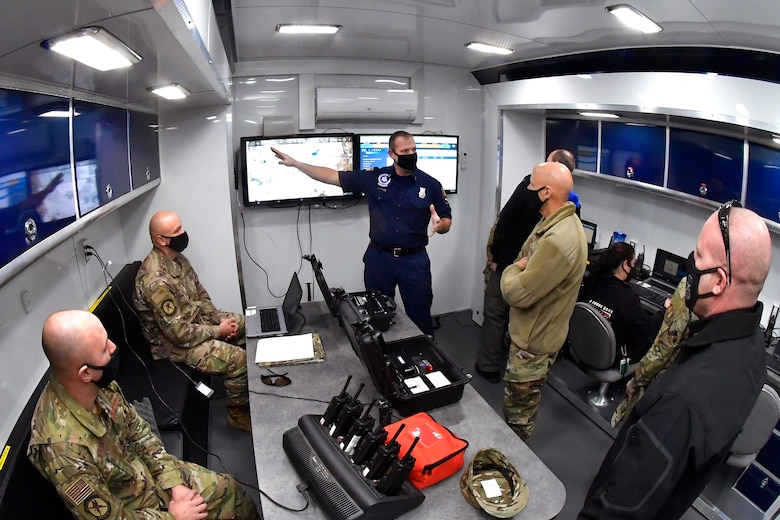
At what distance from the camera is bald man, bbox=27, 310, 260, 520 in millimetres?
1478

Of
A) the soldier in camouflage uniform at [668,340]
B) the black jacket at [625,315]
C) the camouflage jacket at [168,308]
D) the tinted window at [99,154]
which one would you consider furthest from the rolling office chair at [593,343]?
the tinted window at [99,154]

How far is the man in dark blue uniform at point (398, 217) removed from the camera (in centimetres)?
336

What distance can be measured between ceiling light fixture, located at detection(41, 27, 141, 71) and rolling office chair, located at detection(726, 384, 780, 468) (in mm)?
2642

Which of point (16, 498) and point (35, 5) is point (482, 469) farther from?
point (35, 5)

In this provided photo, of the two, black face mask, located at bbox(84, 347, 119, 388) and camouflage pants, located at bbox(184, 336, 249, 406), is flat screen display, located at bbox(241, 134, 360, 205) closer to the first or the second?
camouflage pants, located at bbox(184, 336, 249, 406)

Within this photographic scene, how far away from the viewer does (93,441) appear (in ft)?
5.19

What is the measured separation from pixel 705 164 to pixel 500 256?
1.50m

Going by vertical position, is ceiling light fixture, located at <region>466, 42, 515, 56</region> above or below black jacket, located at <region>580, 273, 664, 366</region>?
above

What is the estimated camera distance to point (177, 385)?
2.67 meters

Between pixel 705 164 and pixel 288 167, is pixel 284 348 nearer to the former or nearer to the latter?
pixel 288 167

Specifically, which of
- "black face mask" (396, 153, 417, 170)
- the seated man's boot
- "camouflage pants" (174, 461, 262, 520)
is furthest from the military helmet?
"black face mask" (396, 153, 417, 170)

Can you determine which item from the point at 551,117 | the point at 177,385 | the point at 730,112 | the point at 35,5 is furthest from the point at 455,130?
the point at 35,5

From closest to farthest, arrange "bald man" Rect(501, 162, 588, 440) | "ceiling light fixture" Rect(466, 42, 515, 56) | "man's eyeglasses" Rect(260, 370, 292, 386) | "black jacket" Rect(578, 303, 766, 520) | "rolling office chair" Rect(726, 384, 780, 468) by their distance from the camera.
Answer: "black jacket" Rect(578, 303, 766, 520) → "rolling office chair" Rect(726, 384, 780, 468) → "man's eyeglasses" Rect(260, 370, 292, 386) → "bald man" Rect(501, 162, 588, 440) → "ceiling light fixture" Rect(466, 42, 515, 56)

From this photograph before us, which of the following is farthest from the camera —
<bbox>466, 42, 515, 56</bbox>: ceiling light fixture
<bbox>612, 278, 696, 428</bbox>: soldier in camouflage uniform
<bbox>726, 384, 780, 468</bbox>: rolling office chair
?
<bbox>466, 42, 515, 56</bbox>: ceiling light fixture
